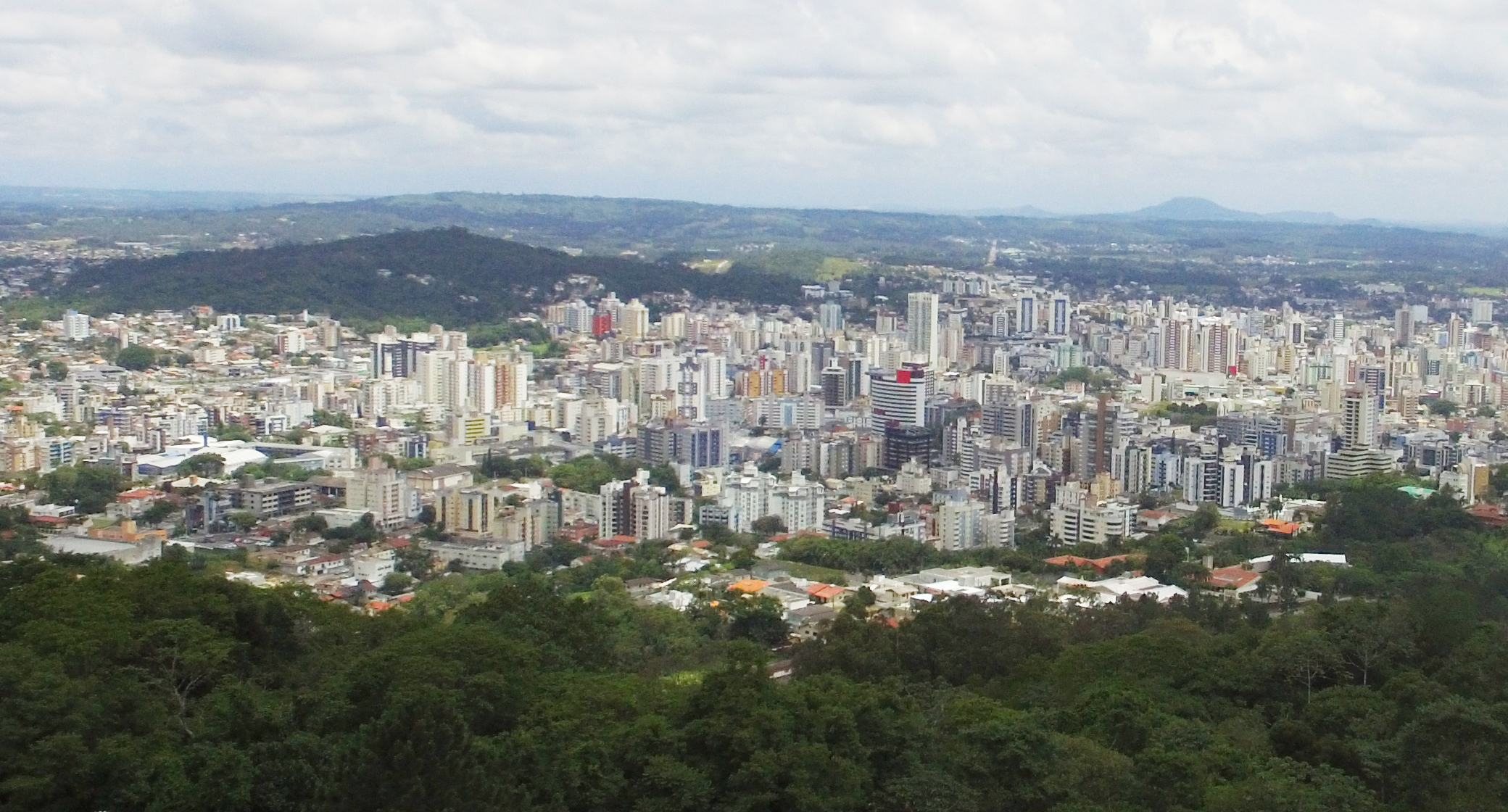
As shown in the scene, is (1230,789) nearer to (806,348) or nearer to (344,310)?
(806,348)

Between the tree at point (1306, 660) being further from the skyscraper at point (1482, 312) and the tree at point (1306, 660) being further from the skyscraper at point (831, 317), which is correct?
the skyscraper at point (1482, 312)

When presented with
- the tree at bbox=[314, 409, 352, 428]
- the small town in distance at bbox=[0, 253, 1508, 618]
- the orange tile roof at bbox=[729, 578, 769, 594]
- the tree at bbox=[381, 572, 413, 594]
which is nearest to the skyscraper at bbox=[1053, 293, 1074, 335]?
the small town in distance at bbox=[0, 253, 1508, 618]

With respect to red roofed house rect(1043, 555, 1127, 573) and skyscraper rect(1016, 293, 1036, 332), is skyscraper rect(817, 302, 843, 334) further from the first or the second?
red roofed house rect(1043, 555, 1127, 573)

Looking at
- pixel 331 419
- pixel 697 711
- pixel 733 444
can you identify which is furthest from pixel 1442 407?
pixel 697 711

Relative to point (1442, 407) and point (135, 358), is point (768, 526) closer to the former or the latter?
point (1442, 407)

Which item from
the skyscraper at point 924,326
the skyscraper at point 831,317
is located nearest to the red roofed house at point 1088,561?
the skyscraper at point 924,326

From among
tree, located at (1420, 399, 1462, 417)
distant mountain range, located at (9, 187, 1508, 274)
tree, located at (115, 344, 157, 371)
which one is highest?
distant mountain range, located at (9, 187, 1508, 274)
